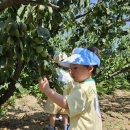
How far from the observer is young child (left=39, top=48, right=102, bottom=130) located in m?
2.30

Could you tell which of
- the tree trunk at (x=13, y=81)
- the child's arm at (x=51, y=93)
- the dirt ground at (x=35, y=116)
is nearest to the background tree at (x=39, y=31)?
the tree trunk at (x=13, y=81)

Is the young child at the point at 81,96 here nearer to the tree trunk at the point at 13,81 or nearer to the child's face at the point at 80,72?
the child's face at the point at 80,72

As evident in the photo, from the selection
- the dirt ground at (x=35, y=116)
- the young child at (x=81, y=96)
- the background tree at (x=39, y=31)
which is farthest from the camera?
the dirt ground at (x=35, y=116)

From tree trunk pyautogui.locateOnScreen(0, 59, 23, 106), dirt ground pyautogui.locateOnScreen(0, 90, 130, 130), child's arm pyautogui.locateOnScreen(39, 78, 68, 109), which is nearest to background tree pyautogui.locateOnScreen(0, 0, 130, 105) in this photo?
tree trunk pyautogui.locateOnScreen(0, 59, 23, 106)

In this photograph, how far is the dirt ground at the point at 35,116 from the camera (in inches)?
207

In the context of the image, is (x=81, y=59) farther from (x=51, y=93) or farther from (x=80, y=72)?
(x=51, y=93)

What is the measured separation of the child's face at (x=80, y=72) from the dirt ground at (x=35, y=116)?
7.89 feet

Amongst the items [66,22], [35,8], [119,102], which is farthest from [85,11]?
[119,102]

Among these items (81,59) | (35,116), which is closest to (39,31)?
(81,59)

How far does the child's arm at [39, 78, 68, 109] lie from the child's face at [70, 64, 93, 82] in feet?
0.55

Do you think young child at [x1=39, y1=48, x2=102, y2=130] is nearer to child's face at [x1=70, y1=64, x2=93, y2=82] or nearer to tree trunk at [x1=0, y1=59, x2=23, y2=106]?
child's face at [x1=70, y1=64, x2=93, y2=82]

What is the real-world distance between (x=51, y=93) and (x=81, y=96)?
20 cm

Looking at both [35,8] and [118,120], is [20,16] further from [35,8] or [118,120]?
[118,120]

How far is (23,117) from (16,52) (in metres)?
3.74
